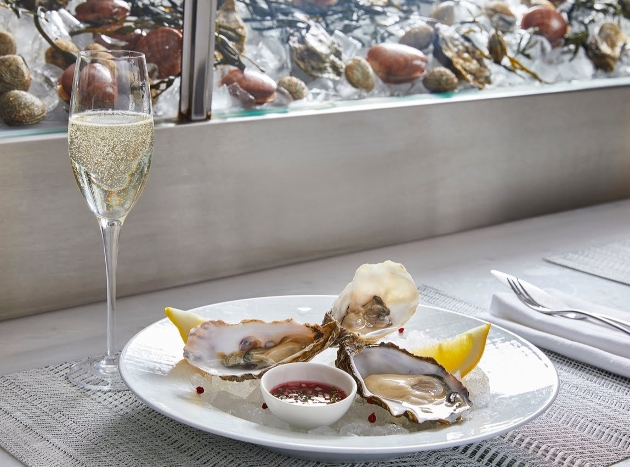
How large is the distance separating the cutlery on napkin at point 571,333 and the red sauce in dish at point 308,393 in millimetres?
474

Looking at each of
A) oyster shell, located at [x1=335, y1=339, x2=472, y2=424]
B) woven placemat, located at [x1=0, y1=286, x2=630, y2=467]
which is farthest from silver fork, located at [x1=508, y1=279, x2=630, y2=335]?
oyster shell, located at [x1=335, y1=339, x2=472, y2=424]

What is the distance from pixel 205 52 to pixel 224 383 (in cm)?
76

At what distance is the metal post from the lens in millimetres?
1497

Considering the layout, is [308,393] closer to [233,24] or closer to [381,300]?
[381,300]

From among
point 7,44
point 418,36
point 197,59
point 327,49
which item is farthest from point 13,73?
point 418,36

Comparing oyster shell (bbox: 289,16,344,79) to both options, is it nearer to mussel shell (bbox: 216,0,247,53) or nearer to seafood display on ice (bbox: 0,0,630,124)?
seafood display on ice (bbox: 0,0,630,124)

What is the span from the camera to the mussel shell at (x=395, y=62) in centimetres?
184

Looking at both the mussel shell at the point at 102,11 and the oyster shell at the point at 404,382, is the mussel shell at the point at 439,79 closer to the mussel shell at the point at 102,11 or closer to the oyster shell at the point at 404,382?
the mussel shell at the point at 102,11

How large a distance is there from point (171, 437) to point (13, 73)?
0.71 metres

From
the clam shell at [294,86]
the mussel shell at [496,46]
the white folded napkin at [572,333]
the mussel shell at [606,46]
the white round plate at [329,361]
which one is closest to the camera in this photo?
the white round plate at [329,361]

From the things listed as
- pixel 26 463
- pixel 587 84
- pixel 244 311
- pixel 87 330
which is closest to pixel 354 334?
pixel 244 311

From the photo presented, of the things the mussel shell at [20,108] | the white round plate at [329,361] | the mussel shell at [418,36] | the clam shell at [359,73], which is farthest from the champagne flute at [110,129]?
the mussel shell at [418,36]

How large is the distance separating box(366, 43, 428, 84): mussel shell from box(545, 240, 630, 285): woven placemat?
493mm

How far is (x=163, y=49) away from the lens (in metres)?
1.53
